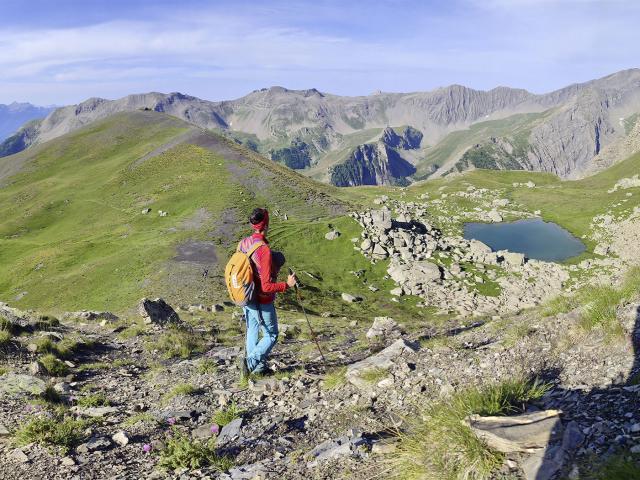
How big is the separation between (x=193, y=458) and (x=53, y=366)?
9.42 meters

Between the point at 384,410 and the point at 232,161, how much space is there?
88.5 metres

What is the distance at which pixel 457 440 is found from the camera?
598 cm

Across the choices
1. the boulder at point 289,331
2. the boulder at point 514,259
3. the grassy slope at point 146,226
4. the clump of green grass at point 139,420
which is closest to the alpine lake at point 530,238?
the boulder at point 514,259

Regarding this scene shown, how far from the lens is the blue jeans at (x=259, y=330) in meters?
12.4

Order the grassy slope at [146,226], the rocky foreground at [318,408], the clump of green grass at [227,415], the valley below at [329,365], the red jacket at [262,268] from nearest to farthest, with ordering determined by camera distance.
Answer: the rocky foreground at [318,408] < the valley below at [329,365] < the clump of green grass at [227,415] < the red jacket at [262,268] < the grassy slope at [146,226]

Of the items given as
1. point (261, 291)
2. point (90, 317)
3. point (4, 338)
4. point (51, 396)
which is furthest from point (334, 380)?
point (90, 317)

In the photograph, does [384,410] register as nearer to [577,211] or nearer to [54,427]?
[54,427]

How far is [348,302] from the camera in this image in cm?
4506

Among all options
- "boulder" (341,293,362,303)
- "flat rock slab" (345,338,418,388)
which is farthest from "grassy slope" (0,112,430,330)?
"flat rock slab" (345,338,418,388)

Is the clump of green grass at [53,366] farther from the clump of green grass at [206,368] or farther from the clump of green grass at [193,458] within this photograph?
the clump of green grass at [193,458]

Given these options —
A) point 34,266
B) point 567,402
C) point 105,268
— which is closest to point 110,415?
point 567,402

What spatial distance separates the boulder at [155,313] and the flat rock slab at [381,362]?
1671 cm

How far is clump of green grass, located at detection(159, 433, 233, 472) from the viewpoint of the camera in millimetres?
8023

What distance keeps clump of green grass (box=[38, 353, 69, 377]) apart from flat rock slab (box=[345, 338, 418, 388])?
10.2m
